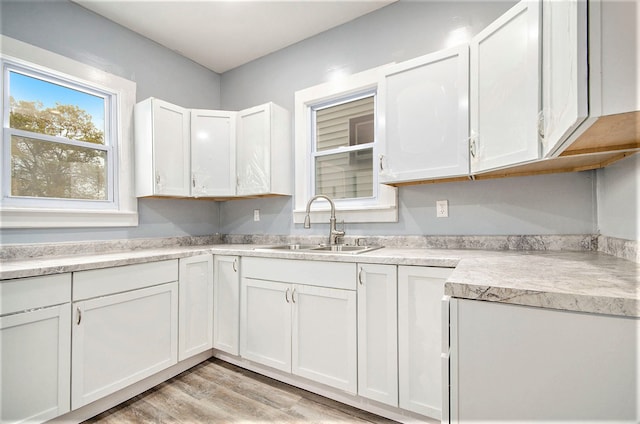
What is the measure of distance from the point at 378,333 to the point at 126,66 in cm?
284

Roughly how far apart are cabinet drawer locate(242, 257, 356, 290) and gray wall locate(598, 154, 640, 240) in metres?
1.24

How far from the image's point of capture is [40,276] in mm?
1510

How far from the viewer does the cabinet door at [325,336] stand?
5.84ft

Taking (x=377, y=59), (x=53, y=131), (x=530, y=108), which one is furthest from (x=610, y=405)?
(x=53, y=131)

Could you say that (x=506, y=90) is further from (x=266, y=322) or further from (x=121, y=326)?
(x=121, y=326)

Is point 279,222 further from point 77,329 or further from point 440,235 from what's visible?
point 77,329

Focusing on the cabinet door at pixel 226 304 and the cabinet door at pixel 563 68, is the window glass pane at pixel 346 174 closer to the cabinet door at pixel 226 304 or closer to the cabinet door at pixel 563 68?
the cabinet door at pixel 226 304

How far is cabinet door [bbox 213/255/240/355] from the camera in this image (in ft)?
7.46

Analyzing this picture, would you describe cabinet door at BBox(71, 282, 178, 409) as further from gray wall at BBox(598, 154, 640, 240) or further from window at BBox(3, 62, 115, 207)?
gray wall at BBox(598, 154, 640, 240)

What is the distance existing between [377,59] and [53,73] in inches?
92.4

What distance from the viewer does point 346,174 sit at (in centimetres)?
264

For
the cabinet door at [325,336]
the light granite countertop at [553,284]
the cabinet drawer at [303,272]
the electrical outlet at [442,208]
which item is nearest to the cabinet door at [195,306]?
the cabinet drawer at [303,272]

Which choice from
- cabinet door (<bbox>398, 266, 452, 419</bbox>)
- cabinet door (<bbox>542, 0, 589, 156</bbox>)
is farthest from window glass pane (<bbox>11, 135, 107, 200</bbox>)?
cabinet door (<bbox>542, 0, 589, 156</bbox>)

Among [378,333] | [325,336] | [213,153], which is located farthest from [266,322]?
[213,153]
